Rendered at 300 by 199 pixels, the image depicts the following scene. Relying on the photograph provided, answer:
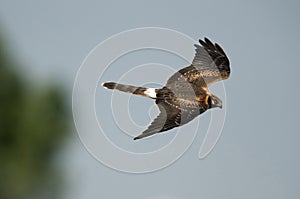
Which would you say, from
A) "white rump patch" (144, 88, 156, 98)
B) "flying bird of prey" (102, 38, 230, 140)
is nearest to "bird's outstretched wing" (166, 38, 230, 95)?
"flying bird of prey" (102, 38, 230, 140)

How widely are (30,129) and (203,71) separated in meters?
13.4

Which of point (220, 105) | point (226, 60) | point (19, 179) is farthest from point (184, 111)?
point (19, 179)

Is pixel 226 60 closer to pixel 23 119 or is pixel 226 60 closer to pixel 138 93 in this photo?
pixel 138 93

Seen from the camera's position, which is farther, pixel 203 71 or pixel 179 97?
pixel 203 71

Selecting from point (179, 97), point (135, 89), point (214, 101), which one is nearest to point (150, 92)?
point (135, 89)

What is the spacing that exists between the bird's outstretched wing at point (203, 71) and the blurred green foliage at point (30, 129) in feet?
39.2

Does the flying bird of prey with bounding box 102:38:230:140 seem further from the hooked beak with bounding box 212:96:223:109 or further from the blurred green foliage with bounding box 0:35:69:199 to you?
the blurred green foliage with bounding box 0:35:69:199

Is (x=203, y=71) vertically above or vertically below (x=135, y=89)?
above

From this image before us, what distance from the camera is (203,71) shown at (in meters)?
5.31

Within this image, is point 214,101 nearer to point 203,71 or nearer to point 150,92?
→ point 150,92

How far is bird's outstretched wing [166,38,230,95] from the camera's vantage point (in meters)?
4.75

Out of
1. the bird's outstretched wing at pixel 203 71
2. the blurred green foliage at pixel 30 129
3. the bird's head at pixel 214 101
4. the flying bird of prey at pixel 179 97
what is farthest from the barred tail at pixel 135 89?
the blurred green foliage at pixel 30 129

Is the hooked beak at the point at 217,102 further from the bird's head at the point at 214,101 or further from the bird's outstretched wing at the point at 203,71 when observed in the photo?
the bird's outstretched wing at the point at 203,71

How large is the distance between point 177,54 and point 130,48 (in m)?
0.35
